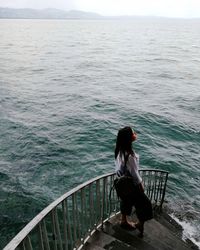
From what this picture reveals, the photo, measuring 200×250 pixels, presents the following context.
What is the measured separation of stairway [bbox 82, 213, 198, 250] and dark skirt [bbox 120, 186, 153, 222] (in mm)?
436

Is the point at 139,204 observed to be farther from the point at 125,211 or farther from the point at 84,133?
the point at 84,133

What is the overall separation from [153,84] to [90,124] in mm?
15277

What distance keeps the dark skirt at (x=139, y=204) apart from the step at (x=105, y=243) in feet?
2.07

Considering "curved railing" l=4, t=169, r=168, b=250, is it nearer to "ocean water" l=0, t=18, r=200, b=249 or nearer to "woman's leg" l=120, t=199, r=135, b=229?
"woman's leg" l=120, t=199, r=135, b=229

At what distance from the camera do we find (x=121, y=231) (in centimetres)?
622

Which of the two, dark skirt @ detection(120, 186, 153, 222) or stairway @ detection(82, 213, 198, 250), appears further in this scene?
dark skirt @ detection(120, 186, 153, 222)

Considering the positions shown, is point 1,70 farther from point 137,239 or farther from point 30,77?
point 137,239

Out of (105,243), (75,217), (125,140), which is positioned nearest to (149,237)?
(105,243)

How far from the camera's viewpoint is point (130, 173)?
18.3 ft

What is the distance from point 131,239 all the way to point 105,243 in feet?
2.21

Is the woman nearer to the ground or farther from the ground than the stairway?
farther from the ground

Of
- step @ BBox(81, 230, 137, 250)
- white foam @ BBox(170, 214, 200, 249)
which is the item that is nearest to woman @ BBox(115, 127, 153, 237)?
step @ BBox(81, 230, 137, 250)

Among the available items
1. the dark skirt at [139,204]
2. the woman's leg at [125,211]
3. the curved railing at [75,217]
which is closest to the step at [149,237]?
the woman's leg at [125,211]

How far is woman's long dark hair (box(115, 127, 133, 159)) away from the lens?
5.22 meters
